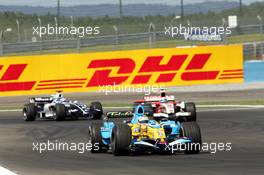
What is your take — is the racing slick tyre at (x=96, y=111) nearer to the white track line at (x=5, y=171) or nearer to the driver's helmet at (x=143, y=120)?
the driver's helmet at (x=143, y=120)

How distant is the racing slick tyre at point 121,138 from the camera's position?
14.9 metres

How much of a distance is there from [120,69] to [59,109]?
11552 millimetres

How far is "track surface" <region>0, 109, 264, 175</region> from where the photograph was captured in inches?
500

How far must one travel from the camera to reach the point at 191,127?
15430mm

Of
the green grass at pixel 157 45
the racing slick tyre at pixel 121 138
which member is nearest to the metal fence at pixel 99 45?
the green grass at pixel 157 45

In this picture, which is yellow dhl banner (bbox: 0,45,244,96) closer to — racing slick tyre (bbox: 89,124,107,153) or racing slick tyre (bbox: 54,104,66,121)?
racing slick tyre (bbox: 54,104,66,121)

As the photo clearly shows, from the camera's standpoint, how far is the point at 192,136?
1528cm

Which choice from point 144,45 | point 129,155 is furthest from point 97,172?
point 144,45

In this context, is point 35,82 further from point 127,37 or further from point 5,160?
point 5,160

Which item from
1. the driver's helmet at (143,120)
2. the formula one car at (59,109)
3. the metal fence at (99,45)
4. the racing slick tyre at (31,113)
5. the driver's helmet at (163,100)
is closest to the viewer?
the driver's helmet at (143,120)

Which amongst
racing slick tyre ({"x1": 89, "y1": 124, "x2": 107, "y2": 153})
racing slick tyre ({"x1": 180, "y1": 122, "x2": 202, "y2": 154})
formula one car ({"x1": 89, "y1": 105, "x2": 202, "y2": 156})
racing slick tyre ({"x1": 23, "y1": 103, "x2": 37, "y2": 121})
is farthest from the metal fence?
racing slick tyre ({"x1": 180, "y1": 122, "x2": 202, "y2": 154})

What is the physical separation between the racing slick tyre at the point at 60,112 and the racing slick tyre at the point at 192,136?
34.2 ft

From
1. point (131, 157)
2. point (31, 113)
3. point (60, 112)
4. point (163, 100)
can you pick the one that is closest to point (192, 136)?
point (131, 157)

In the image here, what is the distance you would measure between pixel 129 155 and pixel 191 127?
1182mm
